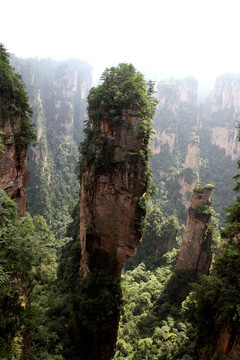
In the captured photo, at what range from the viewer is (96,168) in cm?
1436

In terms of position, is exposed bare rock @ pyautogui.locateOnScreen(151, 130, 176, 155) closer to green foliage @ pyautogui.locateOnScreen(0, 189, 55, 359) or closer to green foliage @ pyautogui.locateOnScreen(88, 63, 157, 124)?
green foliage @ pyautogui.locateOnScreen(88, 63, 157, 124)

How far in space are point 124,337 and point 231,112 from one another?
97.1 meters

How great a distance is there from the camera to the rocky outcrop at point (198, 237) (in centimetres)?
2477

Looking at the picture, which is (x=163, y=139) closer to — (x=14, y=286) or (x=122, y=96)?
(x=122, y=96)

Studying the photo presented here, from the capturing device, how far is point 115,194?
1438 cm

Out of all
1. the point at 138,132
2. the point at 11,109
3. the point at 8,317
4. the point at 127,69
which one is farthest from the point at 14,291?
the point at 127,69

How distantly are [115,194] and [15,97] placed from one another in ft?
30.8

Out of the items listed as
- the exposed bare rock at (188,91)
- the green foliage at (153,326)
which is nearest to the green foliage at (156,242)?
the green foliage at (153,326)

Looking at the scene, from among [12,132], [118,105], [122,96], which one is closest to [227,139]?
[118,105]

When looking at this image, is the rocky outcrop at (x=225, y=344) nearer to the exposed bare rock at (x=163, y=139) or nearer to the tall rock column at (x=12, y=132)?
the tall rock column at (x=12, y=132)

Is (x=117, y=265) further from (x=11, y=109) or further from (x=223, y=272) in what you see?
(x=11, y=109)

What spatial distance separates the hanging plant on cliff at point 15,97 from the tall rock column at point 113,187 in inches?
188

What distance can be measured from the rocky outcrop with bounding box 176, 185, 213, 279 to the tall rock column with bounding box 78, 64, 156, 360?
13.0 m

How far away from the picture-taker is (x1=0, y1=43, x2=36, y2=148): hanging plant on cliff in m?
14.4
